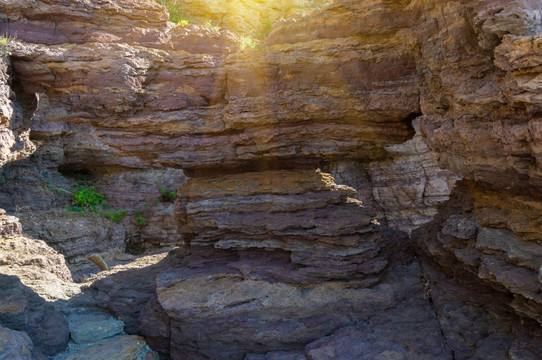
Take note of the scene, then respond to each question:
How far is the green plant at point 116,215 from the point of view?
62.6ft

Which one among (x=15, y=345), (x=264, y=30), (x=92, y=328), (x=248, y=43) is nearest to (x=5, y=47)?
(x=15, y=345)

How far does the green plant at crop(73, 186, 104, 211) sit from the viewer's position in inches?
749

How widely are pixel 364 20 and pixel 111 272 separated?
903 cm

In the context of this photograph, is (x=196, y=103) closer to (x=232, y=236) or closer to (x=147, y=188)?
(x=232, y=236)

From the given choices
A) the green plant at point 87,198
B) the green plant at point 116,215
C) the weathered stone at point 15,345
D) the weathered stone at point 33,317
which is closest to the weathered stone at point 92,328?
the weathered stone at point 33,317

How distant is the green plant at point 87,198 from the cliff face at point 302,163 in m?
9.51

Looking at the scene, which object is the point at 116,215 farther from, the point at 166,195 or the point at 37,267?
the point at 37,267

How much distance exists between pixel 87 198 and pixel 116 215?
1.66 metres

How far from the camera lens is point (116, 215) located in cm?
1930

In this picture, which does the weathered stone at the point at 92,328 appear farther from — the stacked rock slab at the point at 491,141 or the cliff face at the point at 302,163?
the stacked rock slab at the point at 491,141

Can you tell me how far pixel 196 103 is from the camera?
363 inches

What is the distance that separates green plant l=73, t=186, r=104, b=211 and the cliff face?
31.2 ft

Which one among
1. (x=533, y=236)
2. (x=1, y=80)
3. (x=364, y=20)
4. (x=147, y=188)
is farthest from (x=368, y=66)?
(x=147, y=188)

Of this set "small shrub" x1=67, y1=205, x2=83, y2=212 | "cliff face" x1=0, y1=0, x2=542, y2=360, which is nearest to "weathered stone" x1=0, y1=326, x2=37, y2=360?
"cliff face" x1=0, y1=0, x2=542, y2=360
